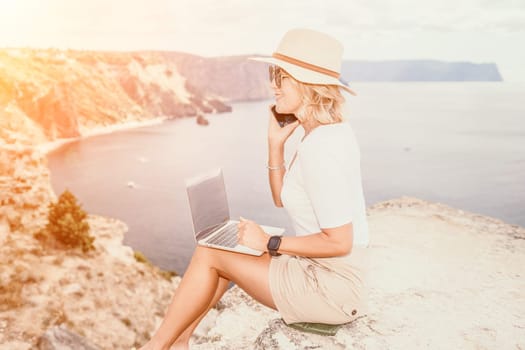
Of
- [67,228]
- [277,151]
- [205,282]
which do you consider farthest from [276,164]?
[67,228]

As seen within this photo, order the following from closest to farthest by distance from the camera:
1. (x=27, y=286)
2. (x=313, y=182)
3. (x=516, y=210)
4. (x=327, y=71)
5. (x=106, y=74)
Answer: (x=313, y=182)
(x=327, y=71)
(x=27, y=286)
(x=516, y=210)
(x=106, y=74)

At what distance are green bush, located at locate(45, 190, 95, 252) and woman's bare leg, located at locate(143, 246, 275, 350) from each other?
1599 inches

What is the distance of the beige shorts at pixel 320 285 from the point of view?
286 centimetres

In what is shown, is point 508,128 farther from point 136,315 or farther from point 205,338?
point 205,338

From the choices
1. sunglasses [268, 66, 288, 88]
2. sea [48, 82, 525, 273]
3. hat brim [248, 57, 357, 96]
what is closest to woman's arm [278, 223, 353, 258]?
hat brim [248, 57, 357, 96]

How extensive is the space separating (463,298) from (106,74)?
162 m

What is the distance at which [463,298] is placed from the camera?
438 centimetres

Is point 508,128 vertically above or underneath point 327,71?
underneath

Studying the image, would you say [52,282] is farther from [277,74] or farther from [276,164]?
[277,74]

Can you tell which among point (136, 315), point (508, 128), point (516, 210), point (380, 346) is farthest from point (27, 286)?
point (508, 128)

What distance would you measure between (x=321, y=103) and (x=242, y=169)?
103 metres

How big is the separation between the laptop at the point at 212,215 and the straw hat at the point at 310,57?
1.02 metres

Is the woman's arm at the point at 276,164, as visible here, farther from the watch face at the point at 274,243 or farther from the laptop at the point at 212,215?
the watch face at the point at 274,243

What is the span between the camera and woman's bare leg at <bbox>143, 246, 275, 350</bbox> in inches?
115
